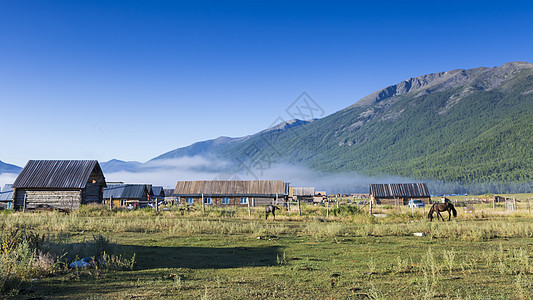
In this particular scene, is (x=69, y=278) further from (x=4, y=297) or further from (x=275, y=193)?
(x=275, y=193)

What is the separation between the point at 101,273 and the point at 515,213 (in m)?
34.3

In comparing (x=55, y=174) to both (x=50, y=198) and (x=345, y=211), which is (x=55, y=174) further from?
(x=345, y=211)

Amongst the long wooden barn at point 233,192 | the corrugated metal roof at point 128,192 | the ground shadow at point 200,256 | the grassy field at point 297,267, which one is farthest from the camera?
the long wooden barn at point 233,192

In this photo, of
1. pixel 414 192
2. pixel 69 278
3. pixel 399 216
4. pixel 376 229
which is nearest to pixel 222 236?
pixel 376 229

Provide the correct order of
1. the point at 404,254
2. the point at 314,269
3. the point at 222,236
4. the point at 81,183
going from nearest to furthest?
the point at 314,269 < the point at 404,254 < the point at 222,236 < the point at 81,183

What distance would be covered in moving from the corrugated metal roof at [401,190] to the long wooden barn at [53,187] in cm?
4711

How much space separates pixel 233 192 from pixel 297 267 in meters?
51.7

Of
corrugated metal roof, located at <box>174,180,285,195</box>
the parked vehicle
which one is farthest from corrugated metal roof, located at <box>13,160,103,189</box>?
the parked vehicle

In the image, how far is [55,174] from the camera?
39.8 meters

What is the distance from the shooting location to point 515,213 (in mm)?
32625

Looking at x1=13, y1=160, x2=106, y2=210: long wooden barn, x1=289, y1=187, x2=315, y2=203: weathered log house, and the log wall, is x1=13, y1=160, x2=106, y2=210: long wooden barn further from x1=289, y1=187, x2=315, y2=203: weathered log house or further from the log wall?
x1=289, y1=187, x2=315, y2=203: weathered log house

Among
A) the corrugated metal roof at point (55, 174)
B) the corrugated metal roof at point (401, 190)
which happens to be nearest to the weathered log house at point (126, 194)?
the corrugated metal roof at point (55, 174)

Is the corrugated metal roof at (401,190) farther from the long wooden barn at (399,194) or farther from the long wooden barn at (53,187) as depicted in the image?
the long wooden barn at (53,187)

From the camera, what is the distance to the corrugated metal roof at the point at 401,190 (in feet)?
219
